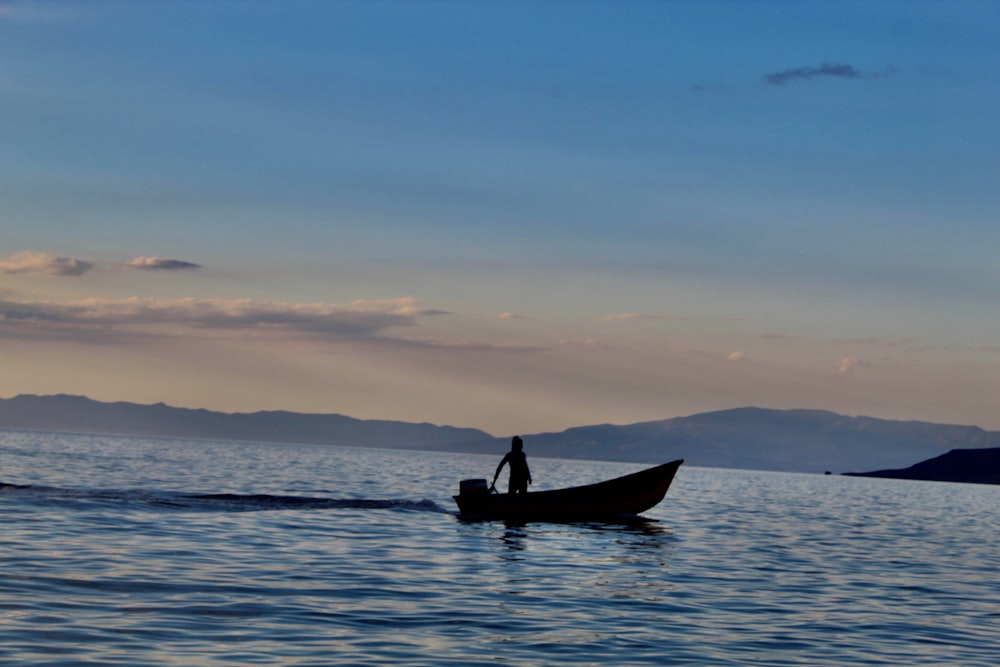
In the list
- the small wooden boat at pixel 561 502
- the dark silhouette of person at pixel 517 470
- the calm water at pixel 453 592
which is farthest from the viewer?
the dark silhouette of person at pixel 517 470

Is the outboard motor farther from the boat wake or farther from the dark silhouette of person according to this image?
the boat wake

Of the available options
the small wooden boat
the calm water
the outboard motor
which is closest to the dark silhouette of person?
the outboard motor

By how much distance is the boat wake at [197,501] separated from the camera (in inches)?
1473

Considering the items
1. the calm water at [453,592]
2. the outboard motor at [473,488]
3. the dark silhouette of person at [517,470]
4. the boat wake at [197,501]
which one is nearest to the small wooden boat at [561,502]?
the outboard motor at [473,488]

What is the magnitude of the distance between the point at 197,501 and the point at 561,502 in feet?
44.0

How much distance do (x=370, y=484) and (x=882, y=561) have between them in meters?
43.4

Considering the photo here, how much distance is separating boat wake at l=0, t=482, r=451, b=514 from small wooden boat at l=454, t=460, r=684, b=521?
10.3ft

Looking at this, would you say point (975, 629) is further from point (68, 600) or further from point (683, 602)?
point (68, 600)

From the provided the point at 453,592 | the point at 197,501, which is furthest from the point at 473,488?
the point at 453,592

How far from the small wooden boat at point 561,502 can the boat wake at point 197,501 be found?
10.3 feet

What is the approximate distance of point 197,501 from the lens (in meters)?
40.2

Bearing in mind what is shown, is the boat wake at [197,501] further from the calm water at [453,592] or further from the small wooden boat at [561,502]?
the small wooden boat at [561,502]

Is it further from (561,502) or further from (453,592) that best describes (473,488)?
(453,592)

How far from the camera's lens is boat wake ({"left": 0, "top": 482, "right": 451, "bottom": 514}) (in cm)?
3741
